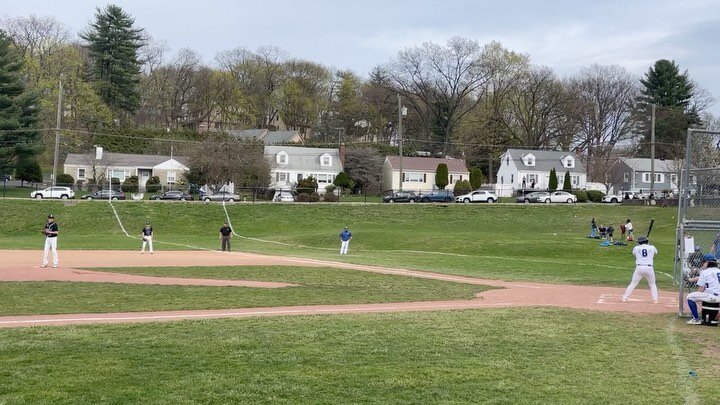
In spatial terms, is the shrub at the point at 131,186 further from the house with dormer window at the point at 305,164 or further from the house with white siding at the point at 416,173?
the house with white siding at the point at 416,173

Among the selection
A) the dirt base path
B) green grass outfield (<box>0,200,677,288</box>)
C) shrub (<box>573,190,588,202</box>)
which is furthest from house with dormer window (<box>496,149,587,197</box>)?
the dirt base path

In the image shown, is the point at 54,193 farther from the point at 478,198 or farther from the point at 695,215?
the point at 695,215

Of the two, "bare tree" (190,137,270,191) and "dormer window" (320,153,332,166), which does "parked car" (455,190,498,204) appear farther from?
"dormer window" (320,153,332,166)

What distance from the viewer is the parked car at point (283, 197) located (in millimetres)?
67625

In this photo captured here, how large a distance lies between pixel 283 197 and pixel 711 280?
185ft

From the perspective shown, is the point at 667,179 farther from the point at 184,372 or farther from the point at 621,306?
the point at 184,372

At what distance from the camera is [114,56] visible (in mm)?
97938

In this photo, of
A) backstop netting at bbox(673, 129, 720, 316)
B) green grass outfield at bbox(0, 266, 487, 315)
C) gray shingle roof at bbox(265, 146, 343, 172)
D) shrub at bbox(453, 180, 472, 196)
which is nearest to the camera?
backstop netting at bbox(673, 129, 720, 316)

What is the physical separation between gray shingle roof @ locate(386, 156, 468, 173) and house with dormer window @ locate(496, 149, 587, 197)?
6427 mm

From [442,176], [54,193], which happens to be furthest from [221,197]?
[442,176]

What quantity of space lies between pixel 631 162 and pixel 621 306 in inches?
3661

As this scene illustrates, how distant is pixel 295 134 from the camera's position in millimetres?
110875

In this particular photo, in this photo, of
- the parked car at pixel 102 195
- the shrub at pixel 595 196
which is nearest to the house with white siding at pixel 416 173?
the shrub at pixel 595 196

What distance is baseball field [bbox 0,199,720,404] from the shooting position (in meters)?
8.41
